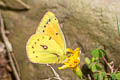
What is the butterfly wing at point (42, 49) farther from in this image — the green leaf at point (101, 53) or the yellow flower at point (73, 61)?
the green leaf at point (101, 53)

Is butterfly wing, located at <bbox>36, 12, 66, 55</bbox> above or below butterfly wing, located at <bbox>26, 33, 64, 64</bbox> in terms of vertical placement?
above

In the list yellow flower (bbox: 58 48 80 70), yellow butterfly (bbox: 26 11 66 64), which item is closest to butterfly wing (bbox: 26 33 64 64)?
yellow butterfly (bbox: 26 11 66 64)

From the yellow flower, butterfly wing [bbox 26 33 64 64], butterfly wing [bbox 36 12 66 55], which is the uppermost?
butterfly wing [bbox 36 12 66 55]

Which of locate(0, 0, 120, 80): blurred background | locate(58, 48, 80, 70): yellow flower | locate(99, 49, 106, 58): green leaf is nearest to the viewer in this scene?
locate(58, 48, 80, 70): yellow flower

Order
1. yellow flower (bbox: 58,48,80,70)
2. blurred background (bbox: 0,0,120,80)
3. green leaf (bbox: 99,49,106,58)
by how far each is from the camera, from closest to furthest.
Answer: yellow flower (bbox: 58,48,80,70), green leaf (bbox: 99,49,106,58), blurred background (bbox: 0,0,120,80)

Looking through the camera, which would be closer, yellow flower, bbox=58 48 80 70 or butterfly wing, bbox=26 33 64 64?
yellow flower, bbox=58 48 80 70

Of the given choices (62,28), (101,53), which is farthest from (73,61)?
(62,28)

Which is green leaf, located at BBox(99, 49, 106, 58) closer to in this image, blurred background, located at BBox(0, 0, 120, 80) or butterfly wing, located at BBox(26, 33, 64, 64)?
blurred background, located at BBox(0, 0, 120, 80)

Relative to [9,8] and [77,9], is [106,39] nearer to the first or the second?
[77,9]
